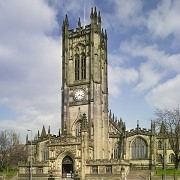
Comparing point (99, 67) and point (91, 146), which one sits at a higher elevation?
point (99, 67)

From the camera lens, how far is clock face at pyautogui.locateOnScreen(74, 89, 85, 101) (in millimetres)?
76938

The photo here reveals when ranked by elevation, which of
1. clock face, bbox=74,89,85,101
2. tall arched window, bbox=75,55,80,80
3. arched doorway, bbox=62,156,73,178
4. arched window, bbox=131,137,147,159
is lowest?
arched doorway, bbox=62,156,73,178

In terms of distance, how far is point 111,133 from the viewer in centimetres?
8250

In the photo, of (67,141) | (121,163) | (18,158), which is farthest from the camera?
(18,158)

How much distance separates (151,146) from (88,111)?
54.2 ft

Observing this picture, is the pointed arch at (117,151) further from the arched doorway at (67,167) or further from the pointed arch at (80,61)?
the arched doorway at (67,167)

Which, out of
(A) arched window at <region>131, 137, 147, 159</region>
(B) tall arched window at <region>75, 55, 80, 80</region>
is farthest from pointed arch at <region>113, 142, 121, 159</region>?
(B) tall arched window at <region>75, 55, 80, 80</region>

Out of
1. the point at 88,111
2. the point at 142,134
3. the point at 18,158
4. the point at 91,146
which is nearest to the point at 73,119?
the point at 88,111

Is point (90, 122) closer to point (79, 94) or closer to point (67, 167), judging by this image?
→ point (79, 94)

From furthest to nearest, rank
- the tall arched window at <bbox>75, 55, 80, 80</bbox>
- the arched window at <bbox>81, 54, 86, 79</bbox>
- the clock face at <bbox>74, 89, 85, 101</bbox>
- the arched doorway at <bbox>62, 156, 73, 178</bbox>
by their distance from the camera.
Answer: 1. the tall arched window at <bbox>75, 55, 80, 80</bbox>
2. the arched window at <bbox>81, 54, 86, 79</bbox>
3. the clock face at <bbox>74, 89, 85, 101</bbox>
4. the arched doorway at <bbox>62, 156, 73, 178</bbox>

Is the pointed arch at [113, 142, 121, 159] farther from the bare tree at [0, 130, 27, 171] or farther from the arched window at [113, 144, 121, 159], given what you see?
Answer: the bare tree at [0, 130, 27, 171]

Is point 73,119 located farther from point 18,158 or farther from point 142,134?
point 18,158

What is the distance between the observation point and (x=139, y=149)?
79125 mm

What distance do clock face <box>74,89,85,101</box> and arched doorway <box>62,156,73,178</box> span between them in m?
16.8
